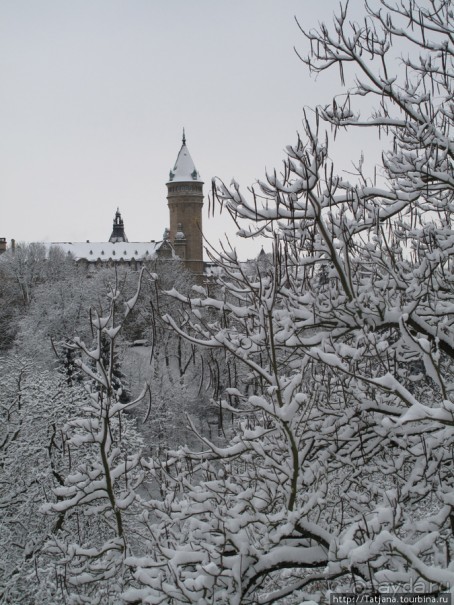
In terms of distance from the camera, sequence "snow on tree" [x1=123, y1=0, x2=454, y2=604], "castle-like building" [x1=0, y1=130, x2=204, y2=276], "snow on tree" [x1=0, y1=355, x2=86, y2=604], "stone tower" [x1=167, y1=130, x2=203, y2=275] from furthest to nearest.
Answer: "stone tower" [x1=167, y1=130, x2=203, y2=275] < "castle-like building" [x1=0, y1=130, x2=204, y2=276] < "snow on tree" [x1=0, y1=355, x2=86, y2=604] < "snow on tree" [x1=123, y1=0, x2=454, y2=604]

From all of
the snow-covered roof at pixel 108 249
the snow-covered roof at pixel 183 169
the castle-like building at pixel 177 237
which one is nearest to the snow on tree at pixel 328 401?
the castle-like building at pixel 177 237

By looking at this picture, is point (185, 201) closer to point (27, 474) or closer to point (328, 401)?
point (27, 474)

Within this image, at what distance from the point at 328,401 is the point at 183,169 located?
317 feet

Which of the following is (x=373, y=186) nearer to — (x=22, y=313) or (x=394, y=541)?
(x=394, y=541)

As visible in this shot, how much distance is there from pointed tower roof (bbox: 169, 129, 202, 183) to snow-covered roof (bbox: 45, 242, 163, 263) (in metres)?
10.4

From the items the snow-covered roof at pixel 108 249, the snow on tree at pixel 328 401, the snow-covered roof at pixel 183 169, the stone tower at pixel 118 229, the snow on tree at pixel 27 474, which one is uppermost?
the snow-covered roof at pixel 183 169

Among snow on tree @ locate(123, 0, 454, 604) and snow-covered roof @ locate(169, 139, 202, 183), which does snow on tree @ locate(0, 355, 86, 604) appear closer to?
snow on tree @ locate(123, 0, 454, 604)

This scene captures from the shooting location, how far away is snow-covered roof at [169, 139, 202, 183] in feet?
322

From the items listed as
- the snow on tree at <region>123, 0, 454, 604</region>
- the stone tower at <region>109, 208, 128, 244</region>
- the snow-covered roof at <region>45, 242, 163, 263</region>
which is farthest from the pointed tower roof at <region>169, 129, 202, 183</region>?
the snow on tree at <region>123, 0, 454, 604</region>

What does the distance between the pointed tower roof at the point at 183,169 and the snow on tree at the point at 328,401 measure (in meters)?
93.7

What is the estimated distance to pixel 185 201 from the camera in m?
97.6

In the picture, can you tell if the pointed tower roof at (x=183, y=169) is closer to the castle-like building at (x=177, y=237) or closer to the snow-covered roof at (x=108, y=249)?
the castle-like building at (x=177, y=237)

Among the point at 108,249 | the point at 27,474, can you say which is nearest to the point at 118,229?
the point at 108,249

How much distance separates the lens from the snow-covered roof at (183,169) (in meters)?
98.0
